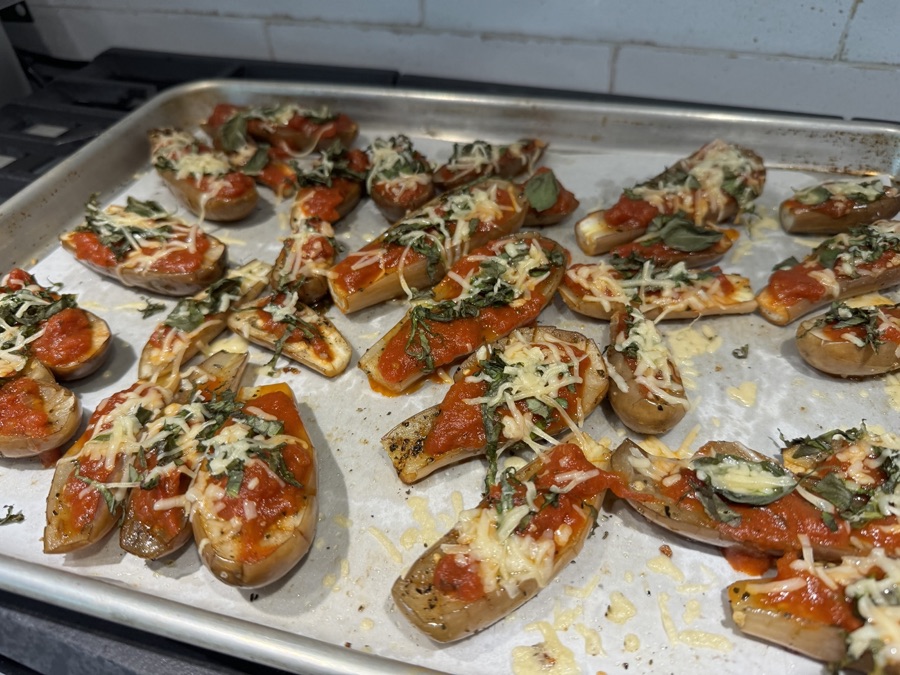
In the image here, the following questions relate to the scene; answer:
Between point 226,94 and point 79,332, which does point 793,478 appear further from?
point 226,94

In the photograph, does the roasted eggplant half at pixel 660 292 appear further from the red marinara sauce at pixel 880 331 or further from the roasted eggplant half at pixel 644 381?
the red marinara sauce at pixel 880 331

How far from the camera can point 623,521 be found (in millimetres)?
2123

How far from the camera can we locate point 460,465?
2.31 metres

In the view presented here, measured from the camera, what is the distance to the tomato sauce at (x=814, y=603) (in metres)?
1.71

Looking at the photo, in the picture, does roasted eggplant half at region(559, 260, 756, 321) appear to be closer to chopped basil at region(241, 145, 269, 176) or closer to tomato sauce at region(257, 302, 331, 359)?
tomato sauce at region(257, 302, 331, 359)

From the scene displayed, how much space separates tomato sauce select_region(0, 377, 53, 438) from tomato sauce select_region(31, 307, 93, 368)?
0.13m

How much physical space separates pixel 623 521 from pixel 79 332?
228 centimetres

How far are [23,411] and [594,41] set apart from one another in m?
3.52

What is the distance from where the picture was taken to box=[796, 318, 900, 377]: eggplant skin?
7.75 ft

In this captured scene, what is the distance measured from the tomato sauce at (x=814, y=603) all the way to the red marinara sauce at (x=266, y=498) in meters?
1.43

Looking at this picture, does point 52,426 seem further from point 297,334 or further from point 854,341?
point 854,341

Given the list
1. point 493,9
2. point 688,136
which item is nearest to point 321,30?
point 493,9

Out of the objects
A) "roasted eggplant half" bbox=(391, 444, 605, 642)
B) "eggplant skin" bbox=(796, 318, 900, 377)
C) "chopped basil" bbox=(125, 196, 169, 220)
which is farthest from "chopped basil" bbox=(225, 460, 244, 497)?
"eggplant skin" bbox=(796, 318, 900, 377)

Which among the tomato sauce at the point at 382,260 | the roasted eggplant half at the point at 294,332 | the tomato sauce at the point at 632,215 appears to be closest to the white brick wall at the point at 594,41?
the tomato sauce at the point at 632,215
